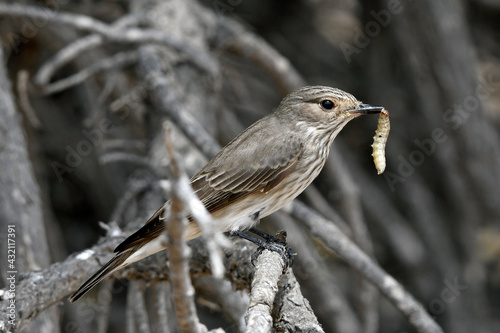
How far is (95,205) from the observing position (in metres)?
5.93

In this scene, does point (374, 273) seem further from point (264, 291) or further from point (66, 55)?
point (66, 55)

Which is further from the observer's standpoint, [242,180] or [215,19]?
[215,19]

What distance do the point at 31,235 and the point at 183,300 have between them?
203 cm

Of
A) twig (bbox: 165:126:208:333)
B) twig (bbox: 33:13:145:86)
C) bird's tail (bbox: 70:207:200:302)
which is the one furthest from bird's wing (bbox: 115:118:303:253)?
twig (bbox: 165:126:208:333)

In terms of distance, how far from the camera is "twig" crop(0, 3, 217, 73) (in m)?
4.28

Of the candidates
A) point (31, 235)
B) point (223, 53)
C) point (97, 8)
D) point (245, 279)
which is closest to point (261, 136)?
point (245, 279)

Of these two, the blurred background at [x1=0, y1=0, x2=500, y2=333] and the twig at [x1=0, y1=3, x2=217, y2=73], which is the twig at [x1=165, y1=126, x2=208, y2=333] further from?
the twig at [x1=0, y1=3, x2=217, y2=73]

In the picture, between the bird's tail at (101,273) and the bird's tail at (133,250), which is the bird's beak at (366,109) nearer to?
the bird's tail at (133,250)

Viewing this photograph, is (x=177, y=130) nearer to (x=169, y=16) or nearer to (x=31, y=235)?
(x=169, y=16)

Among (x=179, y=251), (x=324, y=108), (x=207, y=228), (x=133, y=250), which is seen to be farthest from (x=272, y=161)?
(x=207, y=228)

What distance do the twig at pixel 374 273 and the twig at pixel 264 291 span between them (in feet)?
2.49

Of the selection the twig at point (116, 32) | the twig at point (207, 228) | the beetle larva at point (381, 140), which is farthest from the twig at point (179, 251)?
the twig at point (116, 32)

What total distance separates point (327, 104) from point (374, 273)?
3.24 ft

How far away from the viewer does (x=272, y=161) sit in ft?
11.9
